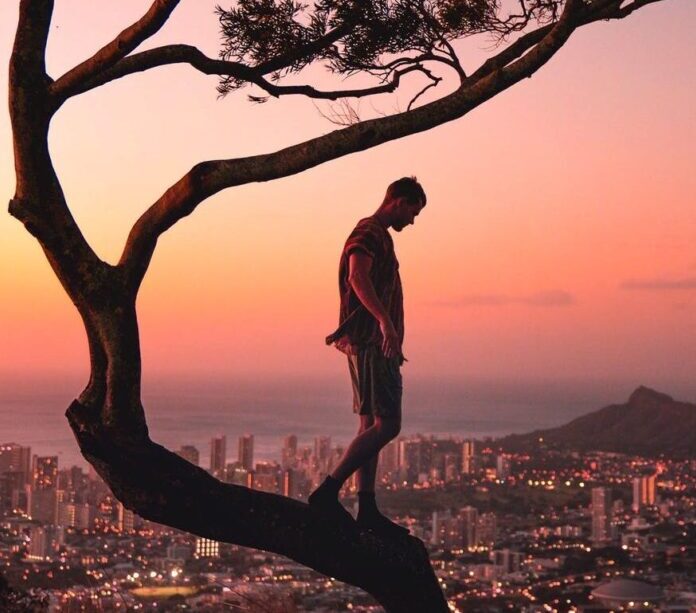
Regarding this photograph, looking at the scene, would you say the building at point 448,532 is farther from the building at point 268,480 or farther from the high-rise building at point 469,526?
the building at point 268,480

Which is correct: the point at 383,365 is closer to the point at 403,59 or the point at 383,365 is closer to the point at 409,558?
the point at 409,558

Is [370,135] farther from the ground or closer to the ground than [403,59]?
closer to the ground

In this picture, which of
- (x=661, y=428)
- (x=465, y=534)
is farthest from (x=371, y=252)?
(x=661, y=428)

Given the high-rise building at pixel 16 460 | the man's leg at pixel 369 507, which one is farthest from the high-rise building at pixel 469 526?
the man's leg at pixel 369 507

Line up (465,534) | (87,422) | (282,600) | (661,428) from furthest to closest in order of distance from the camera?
(661,428) < (465,534) < (282,600) < (87,422)

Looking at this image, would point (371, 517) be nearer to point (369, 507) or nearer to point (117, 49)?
point (369, 507)

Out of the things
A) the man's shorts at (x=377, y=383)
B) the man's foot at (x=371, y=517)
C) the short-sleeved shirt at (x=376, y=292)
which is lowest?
the man's foot at (x=371, y=517)
